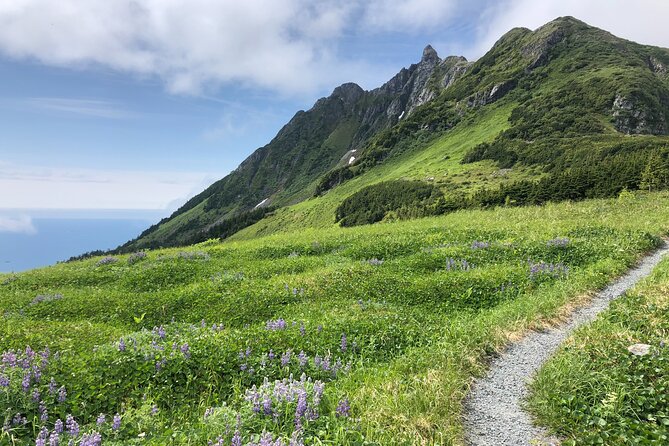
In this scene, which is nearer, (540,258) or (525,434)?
(525,434)

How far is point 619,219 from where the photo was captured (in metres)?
26.7

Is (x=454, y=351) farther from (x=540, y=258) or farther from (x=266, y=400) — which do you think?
(x=540, y=258)

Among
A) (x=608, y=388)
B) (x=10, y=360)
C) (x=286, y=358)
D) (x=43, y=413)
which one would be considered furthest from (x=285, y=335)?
(x=608, y=388)

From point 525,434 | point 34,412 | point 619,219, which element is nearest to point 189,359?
point 34,412

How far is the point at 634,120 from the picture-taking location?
411ft

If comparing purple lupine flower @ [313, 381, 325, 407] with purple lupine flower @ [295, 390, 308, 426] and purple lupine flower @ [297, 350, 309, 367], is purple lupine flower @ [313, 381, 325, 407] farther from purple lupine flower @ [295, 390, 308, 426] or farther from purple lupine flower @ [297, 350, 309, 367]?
purple lupine flower @ [297, 350, 309, 367]

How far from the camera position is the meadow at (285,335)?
5715mm

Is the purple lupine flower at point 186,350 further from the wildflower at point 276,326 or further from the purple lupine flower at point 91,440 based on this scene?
the purple lupine flower at point 91,440

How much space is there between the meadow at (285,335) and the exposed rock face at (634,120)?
5258 inches

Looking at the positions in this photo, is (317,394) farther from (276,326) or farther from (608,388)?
(608,388)

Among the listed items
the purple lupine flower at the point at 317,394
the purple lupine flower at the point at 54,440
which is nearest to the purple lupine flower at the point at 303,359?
the purple lupine flower at the point at 317,394

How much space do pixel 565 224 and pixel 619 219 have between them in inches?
228

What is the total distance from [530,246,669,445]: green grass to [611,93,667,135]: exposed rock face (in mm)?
149121

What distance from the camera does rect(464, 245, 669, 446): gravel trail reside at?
5785 millimetres
